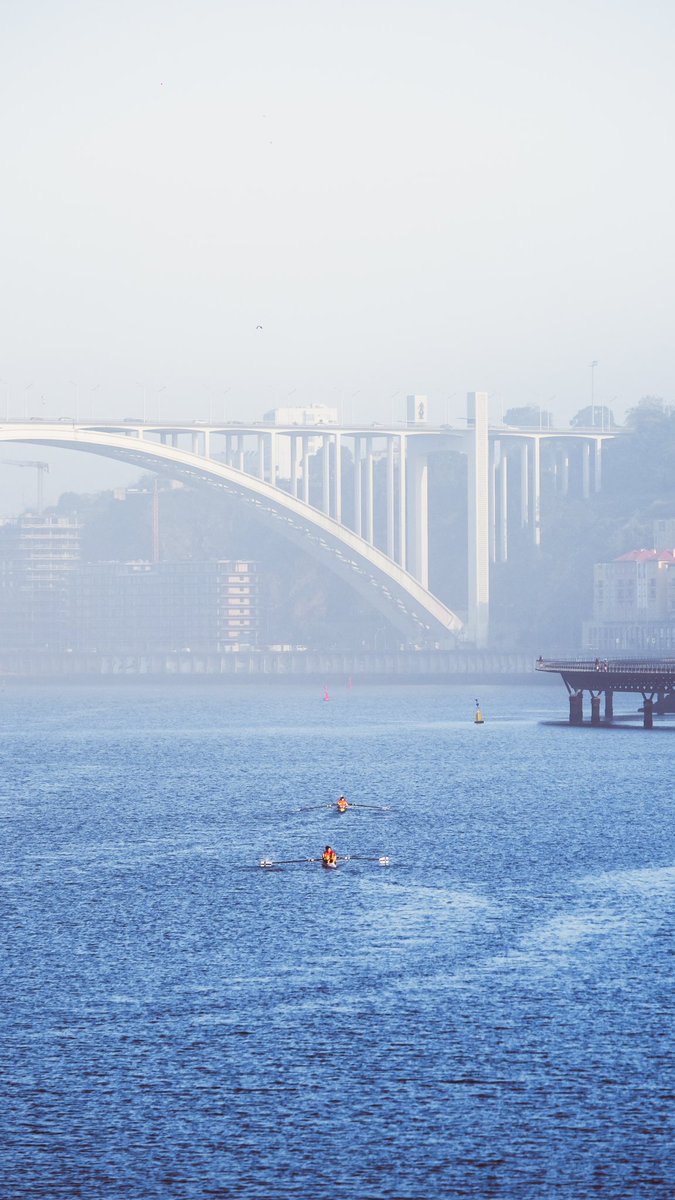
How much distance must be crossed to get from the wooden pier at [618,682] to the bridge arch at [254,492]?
5907cm

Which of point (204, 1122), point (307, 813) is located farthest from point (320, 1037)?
point (307, 813)

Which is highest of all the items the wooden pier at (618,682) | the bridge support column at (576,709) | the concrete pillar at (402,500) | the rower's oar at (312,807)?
the concrete pillar at (402,500)

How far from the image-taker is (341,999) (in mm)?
36781

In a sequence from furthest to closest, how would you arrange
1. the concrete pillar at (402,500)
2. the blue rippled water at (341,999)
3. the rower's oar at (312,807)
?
the concrete pillar at (402,500), the rower's oar at (312,807), the blue rippled water at (341,999)

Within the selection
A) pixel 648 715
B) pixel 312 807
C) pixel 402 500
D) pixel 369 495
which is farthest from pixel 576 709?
pixel 369 495

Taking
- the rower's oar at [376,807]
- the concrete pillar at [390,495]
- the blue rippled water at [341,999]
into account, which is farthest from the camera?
the concrete pillar at [390,495]

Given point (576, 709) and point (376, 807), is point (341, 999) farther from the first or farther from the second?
point (576, 709)

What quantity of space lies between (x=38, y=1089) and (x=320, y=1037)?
5628 mm

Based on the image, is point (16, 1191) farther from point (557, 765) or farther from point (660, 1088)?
point (557, 765)

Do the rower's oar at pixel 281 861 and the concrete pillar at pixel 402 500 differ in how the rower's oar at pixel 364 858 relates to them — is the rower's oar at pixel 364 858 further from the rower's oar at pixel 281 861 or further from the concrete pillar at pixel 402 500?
the concrete pillar at pixel 402 500

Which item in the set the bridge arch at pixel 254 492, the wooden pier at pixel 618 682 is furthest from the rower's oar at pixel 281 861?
the bridge arch at pixel 254 492

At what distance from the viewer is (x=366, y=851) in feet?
198

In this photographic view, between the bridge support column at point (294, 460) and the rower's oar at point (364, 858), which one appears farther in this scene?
the bridge support column at point (294, 460)

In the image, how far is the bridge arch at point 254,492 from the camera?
174375 millimetres
